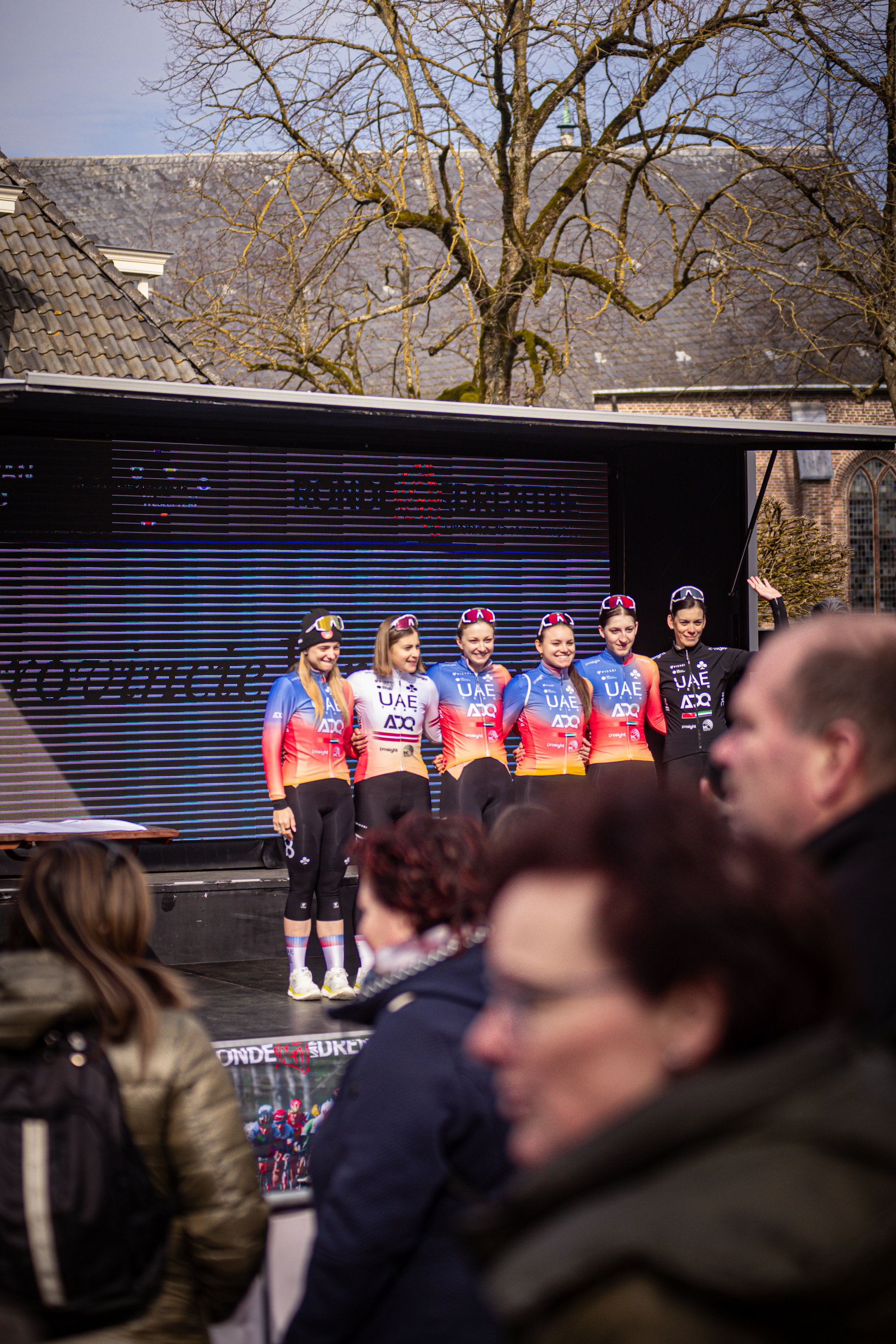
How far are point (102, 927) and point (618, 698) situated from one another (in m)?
6.59

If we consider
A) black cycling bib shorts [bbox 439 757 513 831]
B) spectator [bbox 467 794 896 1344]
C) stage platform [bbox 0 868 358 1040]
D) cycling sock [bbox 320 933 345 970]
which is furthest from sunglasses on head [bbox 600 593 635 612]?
spectator [bbox 467 794 896 1344]

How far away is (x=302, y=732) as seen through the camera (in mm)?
7570

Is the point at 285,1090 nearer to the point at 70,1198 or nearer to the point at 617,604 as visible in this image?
the point at 70,1198

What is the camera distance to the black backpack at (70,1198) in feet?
6.03

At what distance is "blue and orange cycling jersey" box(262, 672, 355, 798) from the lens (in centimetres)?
753

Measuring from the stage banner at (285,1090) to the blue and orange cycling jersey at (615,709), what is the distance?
160 inches

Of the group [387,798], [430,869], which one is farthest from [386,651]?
[430,869]

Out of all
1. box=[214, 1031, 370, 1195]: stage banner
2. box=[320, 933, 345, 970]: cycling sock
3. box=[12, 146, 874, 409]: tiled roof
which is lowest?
box=[320, 933, 345, 970]: cycling sock

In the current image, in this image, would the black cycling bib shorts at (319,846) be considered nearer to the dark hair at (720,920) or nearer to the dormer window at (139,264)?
the dark hair at (720,920)

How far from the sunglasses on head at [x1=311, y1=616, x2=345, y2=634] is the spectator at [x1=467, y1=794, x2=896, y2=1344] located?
648 centimetres

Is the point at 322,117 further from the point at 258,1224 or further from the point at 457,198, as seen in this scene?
the point at 258,1224

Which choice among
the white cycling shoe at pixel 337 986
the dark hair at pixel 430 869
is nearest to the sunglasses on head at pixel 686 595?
the white cycling shoe at pixel 337 986

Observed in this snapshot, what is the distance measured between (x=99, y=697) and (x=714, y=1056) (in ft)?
29.3

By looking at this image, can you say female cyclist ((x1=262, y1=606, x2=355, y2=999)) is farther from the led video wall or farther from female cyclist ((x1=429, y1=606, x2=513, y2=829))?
the led video wall
